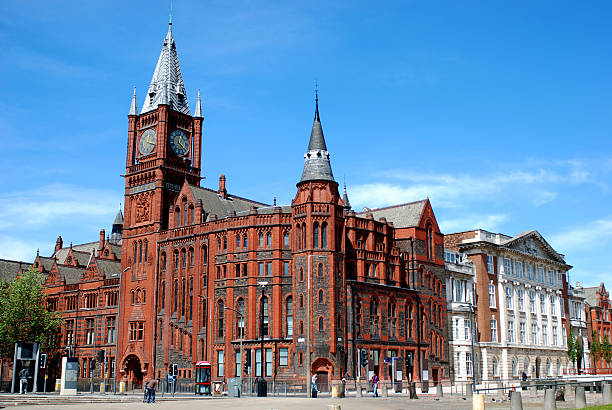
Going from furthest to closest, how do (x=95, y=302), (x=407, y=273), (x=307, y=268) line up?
(x=95, y=302)
(x=407, y=273)
(x=307, y=268)

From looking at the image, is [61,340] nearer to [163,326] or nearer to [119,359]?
[119,359]

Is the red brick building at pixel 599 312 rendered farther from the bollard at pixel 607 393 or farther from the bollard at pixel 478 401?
the bollard at pixel 478 401

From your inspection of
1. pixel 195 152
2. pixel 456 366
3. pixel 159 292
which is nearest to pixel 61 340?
pixel 159 292

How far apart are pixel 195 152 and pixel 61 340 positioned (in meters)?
32.1

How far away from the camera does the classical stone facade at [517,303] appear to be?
9288 centimetres

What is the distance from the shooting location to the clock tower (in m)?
84.2

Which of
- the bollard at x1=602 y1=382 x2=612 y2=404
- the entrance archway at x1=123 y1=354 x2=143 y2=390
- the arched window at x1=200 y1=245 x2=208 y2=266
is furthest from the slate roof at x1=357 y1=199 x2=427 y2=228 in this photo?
the bollard at x1=602 y1=382 x2=612 y2=404

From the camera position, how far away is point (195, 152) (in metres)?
92.1

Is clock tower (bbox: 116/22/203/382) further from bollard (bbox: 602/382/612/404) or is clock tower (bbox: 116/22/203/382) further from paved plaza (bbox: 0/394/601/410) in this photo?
bollard (bbox: 602/382/612/404)

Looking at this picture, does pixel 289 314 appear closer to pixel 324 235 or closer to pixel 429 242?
pixel 324 235

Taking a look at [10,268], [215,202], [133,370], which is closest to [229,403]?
[215,202]

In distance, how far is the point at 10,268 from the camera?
118 m

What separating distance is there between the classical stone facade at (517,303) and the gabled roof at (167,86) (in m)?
40.3

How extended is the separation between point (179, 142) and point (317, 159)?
77.6 feet
